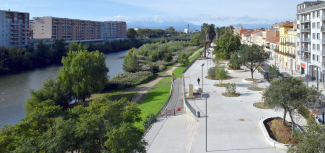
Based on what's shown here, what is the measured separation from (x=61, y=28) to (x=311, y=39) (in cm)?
7676

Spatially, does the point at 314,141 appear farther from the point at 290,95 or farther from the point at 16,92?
the point at 16,92

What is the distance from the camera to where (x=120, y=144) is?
30.6 feet

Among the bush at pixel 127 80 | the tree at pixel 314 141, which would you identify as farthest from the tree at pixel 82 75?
the tree at pixel 314 141

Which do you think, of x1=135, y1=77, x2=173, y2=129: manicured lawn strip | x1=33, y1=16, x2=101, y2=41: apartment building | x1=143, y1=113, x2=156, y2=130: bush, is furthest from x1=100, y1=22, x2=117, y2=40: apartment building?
x1=143, y1=113, x2=156, y2=130: bush

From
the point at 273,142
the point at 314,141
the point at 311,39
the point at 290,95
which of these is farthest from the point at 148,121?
the point at 311,39

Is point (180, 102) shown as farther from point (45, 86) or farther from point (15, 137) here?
point (15, 137)

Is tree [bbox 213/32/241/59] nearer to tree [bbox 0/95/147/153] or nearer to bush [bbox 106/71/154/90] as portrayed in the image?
bush [bbox 106/71/154/90]

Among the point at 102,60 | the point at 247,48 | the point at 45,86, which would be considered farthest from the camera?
the point at 102,60

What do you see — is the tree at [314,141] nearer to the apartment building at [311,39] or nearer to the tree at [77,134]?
the tree at [77,134]

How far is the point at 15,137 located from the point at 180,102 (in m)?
15.3

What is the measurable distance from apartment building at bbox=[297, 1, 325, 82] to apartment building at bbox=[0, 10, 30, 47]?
6004cm

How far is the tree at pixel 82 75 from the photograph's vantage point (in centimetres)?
2822

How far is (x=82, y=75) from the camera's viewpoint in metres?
28.9

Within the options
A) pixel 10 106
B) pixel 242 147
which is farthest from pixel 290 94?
pixel 10 106
